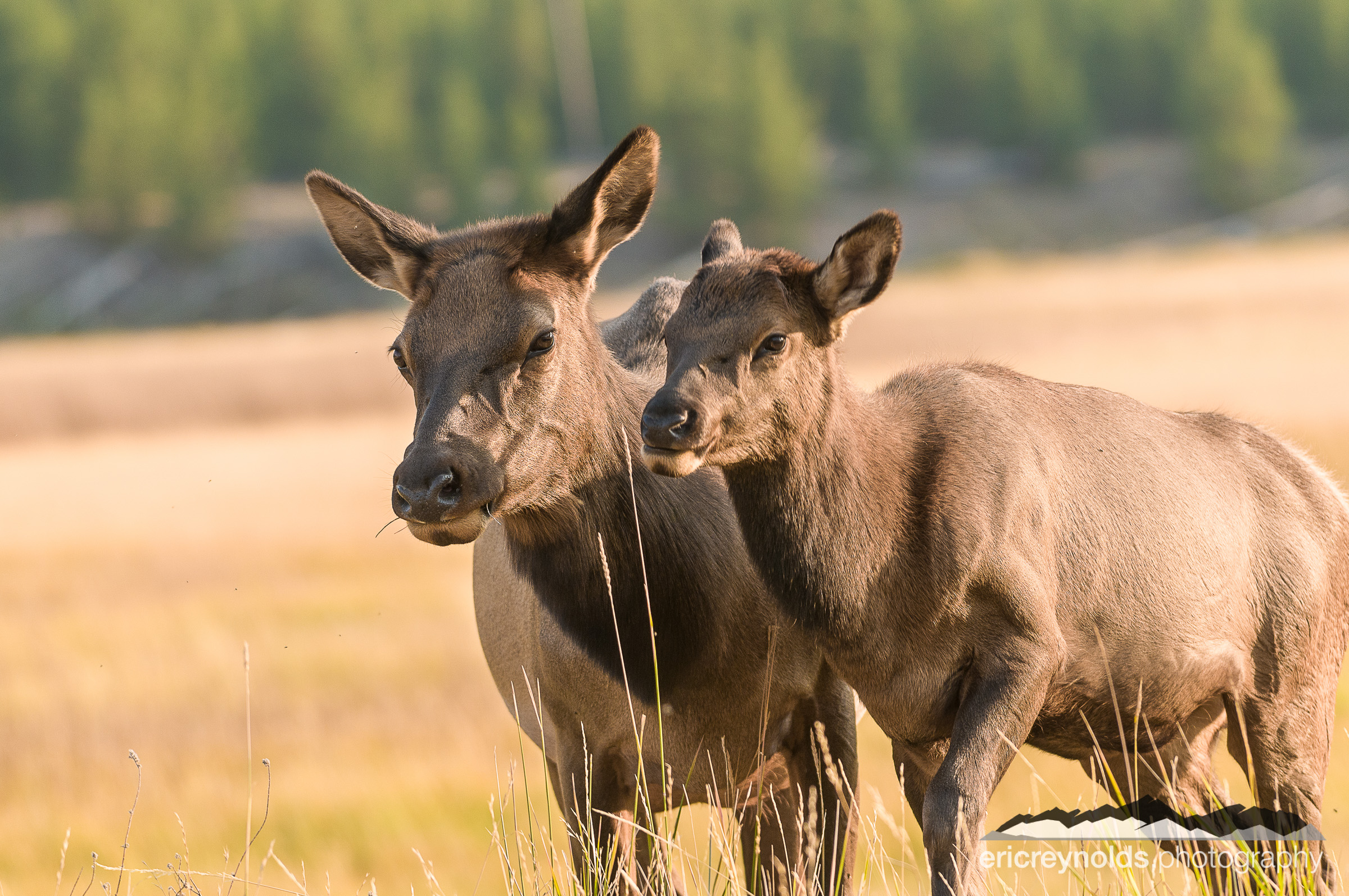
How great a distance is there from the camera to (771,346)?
5059 millimetres

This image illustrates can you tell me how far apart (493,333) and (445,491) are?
70cm

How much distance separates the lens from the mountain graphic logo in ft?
18.7

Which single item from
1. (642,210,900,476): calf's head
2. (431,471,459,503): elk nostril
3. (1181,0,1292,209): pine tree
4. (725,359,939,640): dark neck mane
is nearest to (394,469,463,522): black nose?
(431,471,459,503): elk nostril

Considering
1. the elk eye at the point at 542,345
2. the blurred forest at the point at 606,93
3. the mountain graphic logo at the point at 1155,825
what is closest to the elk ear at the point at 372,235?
the elk eye at the point at 542,345

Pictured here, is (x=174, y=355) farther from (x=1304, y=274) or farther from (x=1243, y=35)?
(x=1243, y=35)

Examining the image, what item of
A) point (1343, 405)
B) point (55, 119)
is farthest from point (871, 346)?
point (55, 119)

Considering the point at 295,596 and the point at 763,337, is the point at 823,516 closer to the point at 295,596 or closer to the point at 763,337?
the point at 763,337

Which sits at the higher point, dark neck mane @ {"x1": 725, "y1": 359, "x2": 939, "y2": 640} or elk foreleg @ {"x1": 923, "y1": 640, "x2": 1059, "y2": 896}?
dark neck mane @ {"x1": 725, "y1": 359, "x2": 939, "y2": 640}

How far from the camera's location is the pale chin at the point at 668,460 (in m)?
4.73

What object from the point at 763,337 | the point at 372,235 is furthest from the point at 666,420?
the point at 372,235

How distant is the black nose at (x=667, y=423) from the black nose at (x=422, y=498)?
706mm

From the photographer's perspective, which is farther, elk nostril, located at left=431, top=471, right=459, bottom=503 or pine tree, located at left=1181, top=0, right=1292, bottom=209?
pine tree, located at left=1181, top=0, right=1292, bottom=209

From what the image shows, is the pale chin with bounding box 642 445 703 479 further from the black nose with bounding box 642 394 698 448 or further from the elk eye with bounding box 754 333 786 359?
the elk eye with bounding box 754 333 786 359

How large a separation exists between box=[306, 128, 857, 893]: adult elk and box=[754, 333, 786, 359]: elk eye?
799 millimetres
